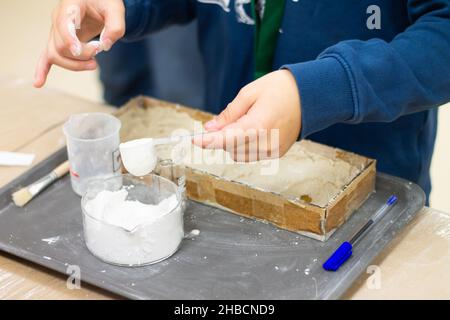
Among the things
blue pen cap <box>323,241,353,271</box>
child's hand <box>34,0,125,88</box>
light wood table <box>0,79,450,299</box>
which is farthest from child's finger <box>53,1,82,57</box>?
blue pen cap <box>323,241,353,271</box>

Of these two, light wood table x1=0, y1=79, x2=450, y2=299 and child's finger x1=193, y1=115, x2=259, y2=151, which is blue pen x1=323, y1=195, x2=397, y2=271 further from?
child's finger x1=193, y1=115, x2=259, y2=151

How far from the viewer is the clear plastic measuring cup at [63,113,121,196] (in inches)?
34.7

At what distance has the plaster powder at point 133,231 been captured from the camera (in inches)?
29.6

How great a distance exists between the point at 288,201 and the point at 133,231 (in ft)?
0.59

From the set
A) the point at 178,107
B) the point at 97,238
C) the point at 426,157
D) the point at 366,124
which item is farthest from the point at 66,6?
the point at 426,157

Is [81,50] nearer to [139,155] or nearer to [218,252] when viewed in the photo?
[139,155]

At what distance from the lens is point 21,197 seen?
0.87 m

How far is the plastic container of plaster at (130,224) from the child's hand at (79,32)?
6.4 inches

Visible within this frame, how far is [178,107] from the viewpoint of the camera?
1017mm

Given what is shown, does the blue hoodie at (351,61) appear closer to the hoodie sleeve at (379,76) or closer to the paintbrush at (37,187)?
the hoodie sleeve at (379,76)

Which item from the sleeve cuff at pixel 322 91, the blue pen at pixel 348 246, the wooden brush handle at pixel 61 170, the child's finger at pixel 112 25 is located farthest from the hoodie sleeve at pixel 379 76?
the wooden brush handle at pixel 61 170

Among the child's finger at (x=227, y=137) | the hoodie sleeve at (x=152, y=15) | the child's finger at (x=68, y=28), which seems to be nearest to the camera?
the child's finger at (x=227, y=137)
